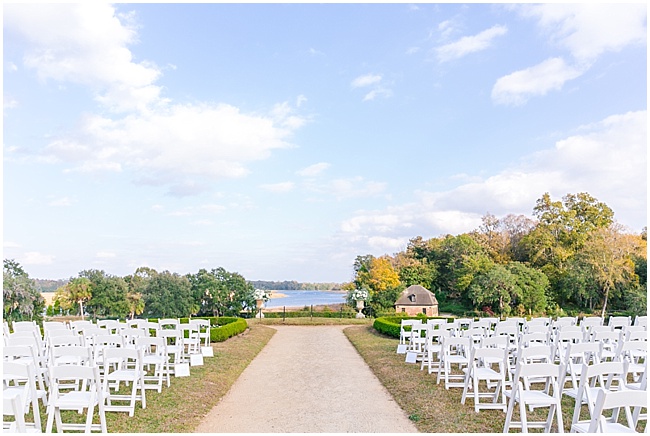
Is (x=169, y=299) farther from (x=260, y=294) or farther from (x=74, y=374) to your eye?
(x=74, y=374)

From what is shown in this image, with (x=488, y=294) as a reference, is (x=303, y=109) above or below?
above

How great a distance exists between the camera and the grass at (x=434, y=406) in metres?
6.03

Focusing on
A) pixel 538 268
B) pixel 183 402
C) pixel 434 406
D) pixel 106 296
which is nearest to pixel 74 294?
pixel 106 296

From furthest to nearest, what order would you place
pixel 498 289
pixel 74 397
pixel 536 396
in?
pixel 498 289, pixel 536 396, pixel 74 397

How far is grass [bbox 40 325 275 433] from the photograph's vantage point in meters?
6.03

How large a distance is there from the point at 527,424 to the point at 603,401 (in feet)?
7.38

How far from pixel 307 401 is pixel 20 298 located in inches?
805

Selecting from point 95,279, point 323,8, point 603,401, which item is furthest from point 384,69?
point 95,279

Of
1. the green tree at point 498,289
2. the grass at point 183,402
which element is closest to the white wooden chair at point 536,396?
the grass at point 183,402

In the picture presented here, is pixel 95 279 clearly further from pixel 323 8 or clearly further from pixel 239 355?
pixel 323 8

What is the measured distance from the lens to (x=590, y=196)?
39.8 meters

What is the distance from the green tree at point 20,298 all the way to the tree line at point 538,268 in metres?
22.1

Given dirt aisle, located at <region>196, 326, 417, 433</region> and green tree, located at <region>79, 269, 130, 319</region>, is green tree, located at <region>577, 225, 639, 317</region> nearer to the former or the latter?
dirt aisle, located at <region>196, 326, 417, 433</region>

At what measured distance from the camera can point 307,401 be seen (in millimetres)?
7676
